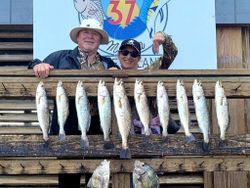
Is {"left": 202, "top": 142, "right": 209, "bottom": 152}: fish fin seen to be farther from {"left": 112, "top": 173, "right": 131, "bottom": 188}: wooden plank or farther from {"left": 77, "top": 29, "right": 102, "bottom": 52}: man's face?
{"left": 77, "top": 29, "right": 102, "bottom": 52}: man's face

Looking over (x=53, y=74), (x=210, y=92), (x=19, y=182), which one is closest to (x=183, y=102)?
(x=210, y=92)

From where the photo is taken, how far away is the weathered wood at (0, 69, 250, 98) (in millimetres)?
4555

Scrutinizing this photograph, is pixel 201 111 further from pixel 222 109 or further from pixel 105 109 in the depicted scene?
pixel 105 109

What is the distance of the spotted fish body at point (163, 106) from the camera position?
14.4ft

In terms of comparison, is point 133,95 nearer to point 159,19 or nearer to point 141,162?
point 141,162

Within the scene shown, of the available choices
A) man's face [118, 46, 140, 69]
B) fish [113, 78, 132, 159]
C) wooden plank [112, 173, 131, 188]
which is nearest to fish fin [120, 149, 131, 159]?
fish [113, 78, 132, 159]

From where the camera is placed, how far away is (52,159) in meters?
4.59

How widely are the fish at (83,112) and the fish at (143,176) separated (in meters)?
0.46

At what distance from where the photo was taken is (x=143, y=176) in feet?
13.6

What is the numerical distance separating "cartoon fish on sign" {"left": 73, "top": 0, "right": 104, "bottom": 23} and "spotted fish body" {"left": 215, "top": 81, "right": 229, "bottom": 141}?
164 centimetres

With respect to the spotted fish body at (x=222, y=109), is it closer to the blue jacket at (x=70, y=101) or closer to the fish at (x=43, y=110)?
the blue jacket at (x=70, y=101)

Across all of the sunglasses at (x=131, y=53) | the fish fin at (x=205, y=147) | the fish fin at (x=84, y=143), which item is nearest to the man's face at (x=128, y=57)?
the sunglasses at (x=131, y=53)

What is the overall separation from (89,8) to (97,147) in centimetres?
172

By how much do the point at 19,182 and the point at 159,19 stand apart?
219 cm
